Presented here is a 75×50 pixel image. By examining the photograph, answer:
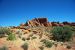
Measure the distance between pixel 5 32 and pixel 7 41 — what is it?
6021 millimetres

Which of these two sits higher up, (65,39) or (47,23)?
(47,23)

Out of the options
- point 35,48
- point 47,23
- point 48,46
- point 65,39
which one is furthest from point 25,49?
point 47,23

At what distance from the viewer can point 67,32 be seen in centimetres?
2903

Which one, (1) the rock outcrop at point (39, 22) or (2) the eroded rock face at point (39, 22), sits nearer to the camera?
(1) the rock outcrop at point (39, 22)

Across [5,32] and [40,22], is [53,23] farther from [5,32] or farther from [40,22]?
[5,32]

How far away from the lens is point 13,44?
22016 mm

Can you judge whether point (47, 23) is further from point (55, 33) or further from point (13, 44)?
point (13, 44)

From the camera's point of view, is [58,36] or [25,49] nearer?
[25,49]

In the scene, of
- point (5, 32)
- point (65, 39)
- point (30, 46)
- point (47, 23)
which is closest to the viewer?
point (30, 46)

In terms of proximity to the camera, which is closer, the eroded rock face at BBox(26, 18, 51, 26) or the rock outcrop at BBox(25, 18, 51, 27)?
the rock outcrop at BBox(25, 18, 51, 27)

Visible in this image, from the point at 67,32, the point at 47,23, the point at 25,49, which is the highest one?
the point at 47,23

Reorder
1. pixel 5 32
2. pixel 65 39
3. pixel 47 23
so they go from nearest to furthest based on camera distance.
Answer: pixel 65 39, pixel 5 32, pixel 47 23

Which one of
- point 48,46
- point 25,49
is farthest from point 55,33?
point 25,49

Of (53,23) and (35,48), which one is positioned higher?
Answer: (53,23)
